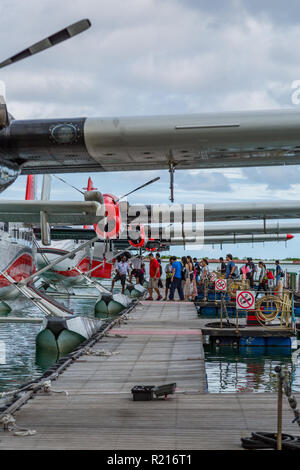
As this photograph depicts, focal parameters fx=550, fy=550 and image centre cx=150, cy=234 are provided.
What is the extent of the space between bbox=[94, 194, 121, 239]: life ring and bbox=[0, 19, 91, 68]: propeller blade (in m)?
6.19

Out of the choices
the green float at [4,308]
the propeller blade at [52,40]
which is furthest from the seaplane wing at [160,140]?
the green float at [4,308]

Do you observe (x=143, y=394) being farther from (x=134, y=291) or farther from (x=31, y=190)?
(x=134, y=291)

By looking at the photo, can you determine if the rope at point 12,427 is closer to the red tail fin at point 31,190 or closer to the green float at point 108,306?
the green float at point 108,306

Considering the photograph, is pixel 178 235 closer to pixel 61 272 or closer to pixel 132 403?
pixel 61 272

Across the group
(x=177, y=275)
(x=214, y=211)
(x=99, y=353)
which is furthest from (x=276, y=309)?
(x=177, y=275)

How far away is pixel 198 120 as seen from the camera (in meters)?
4.65

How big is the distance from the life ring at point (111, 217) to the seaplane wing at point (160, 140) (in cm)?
501

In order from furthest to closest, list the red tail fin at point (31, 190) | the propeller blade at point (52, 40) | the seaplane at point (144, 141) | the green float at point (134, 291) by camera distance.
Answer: the green float at point (134, 291) → the red tail fin at point (31, 190) → the seaplane at point (144, 141) → the propeller blade at point (52, 40)

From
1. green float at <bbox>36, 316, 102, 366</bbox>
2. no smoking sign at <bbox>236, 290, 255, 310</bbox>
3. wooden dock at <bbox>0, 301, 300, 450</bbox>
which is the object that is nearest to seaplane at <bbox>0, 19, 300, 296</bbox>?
wooden dock at <bbox>0, 301, 300, 450</bbox>

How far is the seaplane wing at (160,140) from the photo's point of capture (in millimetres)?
4582

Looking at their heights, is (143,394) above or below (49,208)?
below

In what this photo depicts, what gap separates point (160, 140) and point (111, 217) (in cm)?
574

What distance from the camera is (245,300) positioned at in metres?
10.5

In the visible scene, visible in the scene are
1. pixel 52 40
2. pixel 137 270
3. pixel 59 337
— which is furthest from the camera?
pixel 137 270
